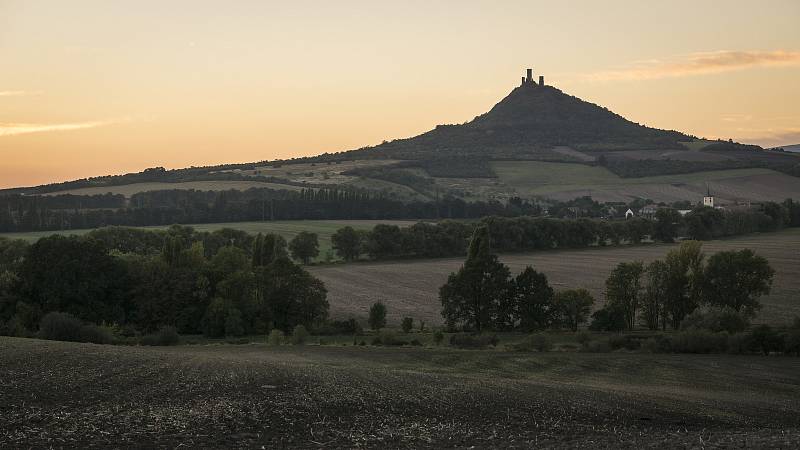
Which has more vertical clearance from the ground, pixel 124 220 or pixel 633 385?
pixel 124 220

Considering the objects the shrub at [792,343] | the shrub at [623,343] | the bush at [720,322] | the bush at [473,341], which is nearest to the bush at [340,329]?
the bush at [473,341]

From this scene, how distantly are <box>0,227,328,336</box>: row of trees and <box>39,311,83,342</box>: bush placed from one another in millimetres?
11882

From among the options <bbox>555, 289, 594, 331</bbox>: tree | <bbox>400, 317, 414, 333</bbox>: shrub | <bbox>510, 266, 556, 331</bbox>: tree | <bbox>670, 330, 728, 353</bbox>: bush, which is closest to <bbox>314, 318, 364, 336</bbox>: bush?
<bbox>400, 317, 414, 333</bbox>: shrub

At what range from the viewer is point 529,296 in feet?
249

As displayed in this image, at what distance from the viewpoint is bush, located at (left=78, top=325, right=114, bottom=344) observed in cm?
5875

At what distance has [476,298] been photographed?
76.2 meters

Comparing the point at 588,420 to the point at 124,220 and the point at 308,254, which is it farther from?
the point at 124,220

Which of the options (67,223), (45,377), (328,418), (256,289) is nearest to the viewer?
(328,418)

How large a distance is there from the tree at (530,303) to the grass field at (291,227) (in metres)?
65.2

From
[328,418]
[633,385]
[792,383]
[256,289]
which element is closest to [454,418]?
[328,418]

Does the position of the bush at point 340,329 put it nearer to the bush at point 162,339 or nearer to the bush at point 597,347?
the bush at point 162,339

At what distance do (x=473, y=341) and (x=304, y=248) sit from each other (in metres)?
68.2

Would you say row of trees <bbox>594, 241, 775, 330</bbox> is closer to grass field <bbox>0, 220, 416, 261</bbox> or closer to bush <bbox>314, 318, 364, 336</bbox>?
bush <bbox>314, 318, 364, 336</bbox>

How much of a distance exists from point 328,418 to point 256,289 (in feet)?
160
